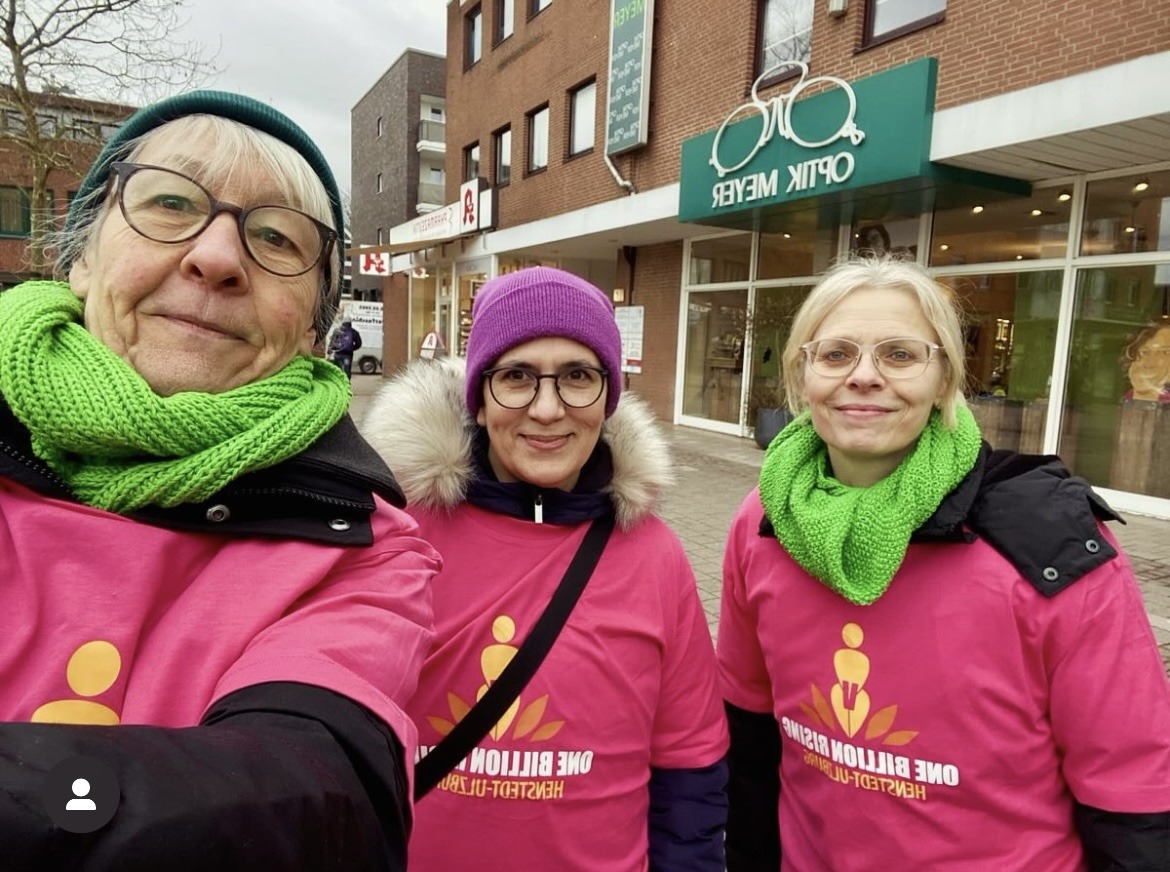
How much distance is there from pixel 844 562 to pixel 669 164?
10.9 meters

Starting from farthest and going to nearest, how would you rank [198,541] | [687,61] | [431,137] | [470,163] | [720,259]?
[431,137], [470,163], [720,259], [687,61], [198,541]

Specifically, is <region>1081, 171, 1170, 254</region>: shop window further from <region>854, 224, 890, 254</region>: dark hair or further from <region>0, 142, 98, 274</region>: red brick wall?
<region>0, 142, 98, 274</region>: red brick wall

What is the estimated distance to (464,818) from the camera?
1.39 meters

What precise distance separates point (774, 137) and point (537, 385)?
8.37 metres

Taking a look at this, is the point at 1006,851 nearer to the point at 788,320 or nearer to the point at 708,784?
the point at 708,784

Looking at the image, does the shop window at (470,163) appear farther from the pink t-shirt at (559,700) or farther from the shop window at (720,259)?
the pink t-shirt at (559,700)

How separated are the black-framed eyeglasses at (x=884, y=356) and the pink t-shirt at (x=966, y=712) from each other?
1.20 ft

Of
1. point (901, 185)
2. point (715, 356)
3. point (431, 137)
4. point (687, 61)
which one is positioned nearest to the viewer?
point (901, 185)

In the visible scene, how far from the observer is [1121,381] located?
7051 millimetres

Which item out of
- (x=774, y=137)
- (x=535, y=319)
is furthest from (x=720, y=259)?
(x=535, y=319)

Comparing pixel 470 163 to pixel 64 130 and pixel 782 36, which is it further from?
pixel 64 130

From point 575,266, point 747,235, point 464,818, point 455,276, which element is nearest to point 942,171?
point 747,235
